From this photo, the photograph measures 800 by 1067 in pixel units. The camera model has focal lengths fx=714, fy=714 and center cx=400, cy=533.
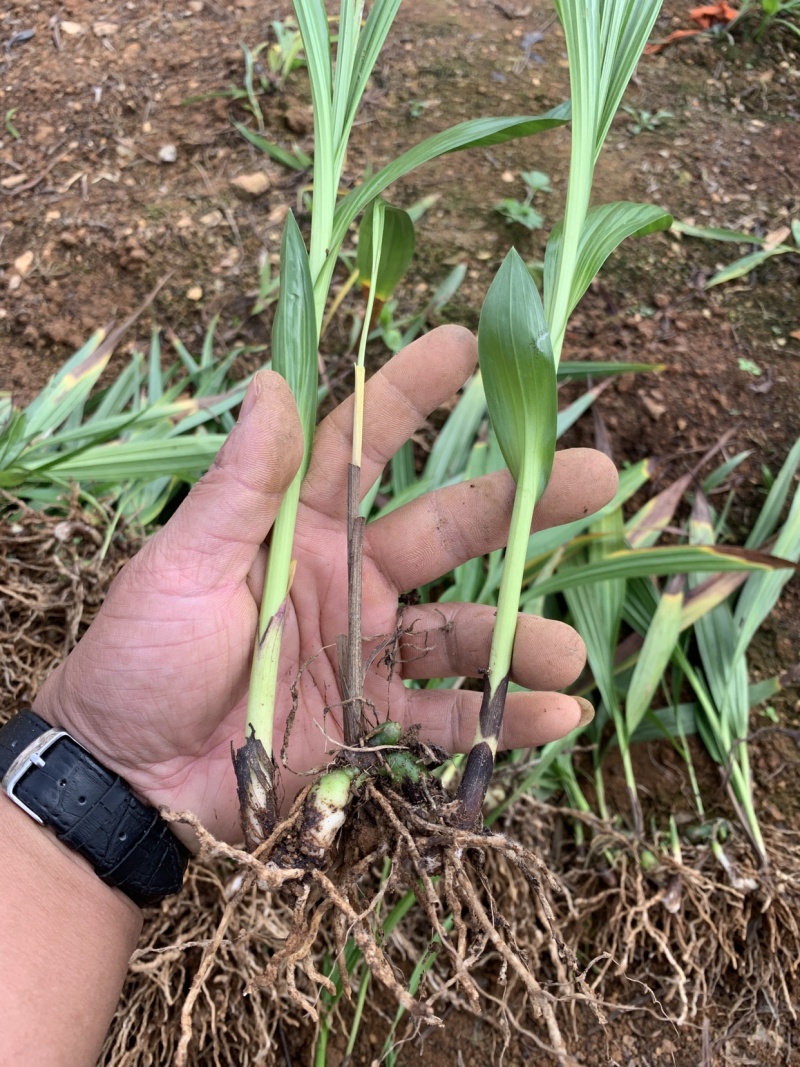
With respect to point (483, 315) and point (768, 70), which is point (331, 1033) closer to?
point (483, 315)

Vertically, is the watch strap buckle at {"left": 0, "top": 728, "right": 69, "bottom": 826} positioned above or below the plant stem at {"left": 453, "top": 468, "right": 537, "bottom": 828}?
above

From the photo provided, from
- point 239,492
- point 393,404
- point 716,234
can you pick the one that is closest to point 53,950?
point 239,492

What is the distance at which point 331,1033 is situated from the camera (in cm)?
105

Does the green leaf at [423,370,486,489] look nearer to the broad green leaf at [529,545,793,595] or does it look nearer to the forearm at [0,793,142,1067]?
the broad green leaf at [529,545,793,595]

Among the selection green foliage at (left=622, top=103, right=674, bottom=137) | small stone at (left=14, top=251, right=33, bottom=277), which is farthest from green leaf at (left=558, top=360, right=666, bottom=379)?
small stone at (left=14, top=251, right=33, bottom=277)

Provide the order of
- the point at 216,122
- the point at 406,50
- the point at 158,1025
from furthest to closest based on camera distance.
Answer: the point at 406,50 < the point at 216,122 < the point at 158,1025

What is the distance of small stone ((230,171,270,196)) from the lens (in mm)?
1829

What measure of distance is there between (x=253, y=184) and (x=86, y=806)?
156 centimetres

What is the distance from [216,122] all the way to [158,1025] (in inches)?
80.1

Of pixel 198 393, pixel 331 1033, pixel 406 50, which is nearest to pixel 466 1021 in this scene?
pixel 331 1033

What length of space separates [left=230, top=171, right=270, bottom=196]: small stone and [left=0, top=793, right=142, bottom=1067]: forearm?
1541 mm

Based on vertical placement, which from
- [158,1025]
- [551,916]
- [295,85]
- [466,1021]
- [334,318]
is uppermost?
[295,85]

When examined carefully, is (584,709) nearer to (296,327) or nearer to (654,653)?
(654,653)

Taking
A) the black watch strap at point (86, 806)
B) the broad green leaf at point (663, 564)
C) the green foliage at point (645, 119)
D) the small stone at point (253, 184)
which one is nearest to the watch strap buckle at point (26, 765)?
the black watch strap at point (86, 806)
